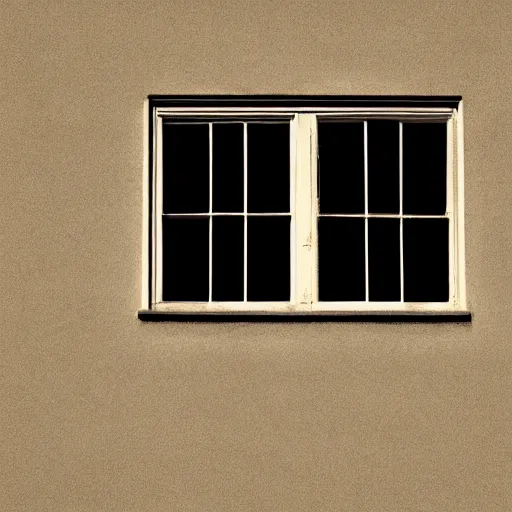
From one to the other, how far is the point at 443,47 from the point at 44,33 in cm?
240

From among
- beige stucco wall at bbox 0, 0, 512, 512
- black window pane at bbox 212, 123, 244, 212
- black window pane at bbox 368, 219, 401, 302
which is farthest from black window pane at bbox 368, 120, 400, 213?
black window pane at bbox 212, 123, 244, 212

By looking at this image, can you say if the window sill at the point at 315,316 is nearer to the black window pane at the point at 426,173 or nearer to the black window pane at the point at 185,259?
the black window pane at the point at 185,259

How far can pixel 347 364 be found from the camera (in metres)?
4.86

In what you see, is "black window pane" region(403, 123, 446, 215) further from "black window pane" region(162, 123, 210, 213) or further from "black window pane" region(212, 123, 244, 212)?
"black window pane" region(162, 123, 210, 213)

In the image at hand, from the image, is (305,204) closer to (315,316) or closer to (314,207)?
(314,207)

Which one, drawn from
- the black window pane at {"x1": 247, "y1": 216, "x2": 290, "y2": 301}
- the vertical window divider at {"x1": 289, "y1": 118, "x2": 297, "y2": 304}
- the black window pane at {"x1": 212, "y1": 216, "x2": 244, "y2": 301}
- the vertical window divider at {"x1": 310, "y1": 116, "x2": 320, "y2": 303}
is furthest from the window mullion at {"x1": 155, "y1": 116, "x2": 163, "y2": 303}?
the vertical window divider at {"x1": 310, "y1": 116, "x2": 320, "y2": 303}

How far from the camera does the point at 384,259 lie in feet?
16.5

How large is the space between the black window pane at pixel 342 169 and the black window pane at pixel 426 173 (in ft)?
0.91

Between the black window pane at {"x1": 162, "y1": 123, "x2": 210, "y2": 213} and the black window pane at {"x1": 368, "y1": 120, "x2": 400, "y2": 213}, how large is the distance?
1007mm

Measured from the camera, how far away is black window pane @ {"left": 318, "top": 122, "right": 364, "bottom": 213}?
5.04 meters

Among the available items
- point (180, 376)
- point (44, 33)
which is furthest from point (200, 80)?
point (180, 376)

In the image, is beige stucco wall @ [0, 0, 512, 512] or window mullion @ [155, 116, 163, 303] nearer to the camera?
Result: beige stucco wall @ [0, 0, 512, 512]

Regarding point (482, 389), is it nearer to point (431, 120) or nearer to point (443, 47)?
point (431, 120)

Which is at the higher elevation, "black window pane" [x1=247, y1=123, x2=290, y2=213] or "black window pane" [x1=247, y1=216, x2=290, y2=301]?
"black window pane" [x1=247, y1=123, x2=290, y2=213]
